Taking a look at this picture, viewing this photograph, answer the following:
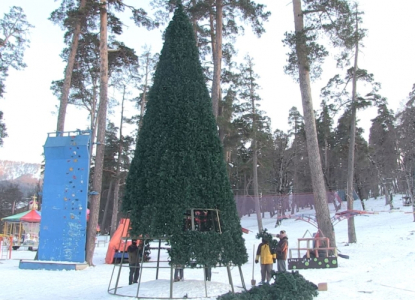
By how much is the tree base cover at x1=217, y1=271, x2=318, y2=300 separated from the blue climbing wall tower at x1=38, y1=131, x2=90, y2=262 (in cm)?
948

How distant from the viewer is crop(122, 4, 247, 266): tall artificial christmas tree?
8.00 m

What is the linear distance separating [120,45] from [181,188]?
41.1 feet

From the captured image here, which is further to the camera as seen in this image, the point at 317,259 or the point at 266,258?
the point at 317,259

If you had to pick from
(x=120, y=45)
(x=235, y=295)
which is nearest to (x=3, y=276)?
(x=235, y=295)

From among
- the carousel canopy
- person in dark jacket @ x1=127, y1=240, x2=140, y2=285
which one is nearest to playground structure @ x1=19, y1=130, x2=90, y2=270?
person in dark jacket @ x1=127, y1=240, x2=140, y2=285

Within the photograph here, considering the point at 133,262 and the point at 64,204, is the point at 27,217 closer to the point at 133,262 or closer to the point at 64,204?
the point at 64,204

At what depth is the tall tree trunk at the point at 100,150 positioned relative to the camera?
53.5ft

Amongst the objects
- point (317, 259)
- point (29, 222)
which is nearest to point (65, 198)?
point (317, 259)

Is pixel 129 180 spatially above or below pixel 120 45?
below

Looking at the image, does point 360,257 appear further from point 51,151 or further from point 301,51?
point 51,151

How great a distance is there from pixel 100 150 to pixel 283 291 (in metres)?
11.4

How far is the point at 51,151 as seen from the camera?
16312mm

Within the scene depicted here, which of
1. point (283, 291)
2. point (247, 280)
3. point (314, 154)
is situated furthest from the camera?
point (314, 154)

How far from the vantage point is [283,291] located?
7949mm
